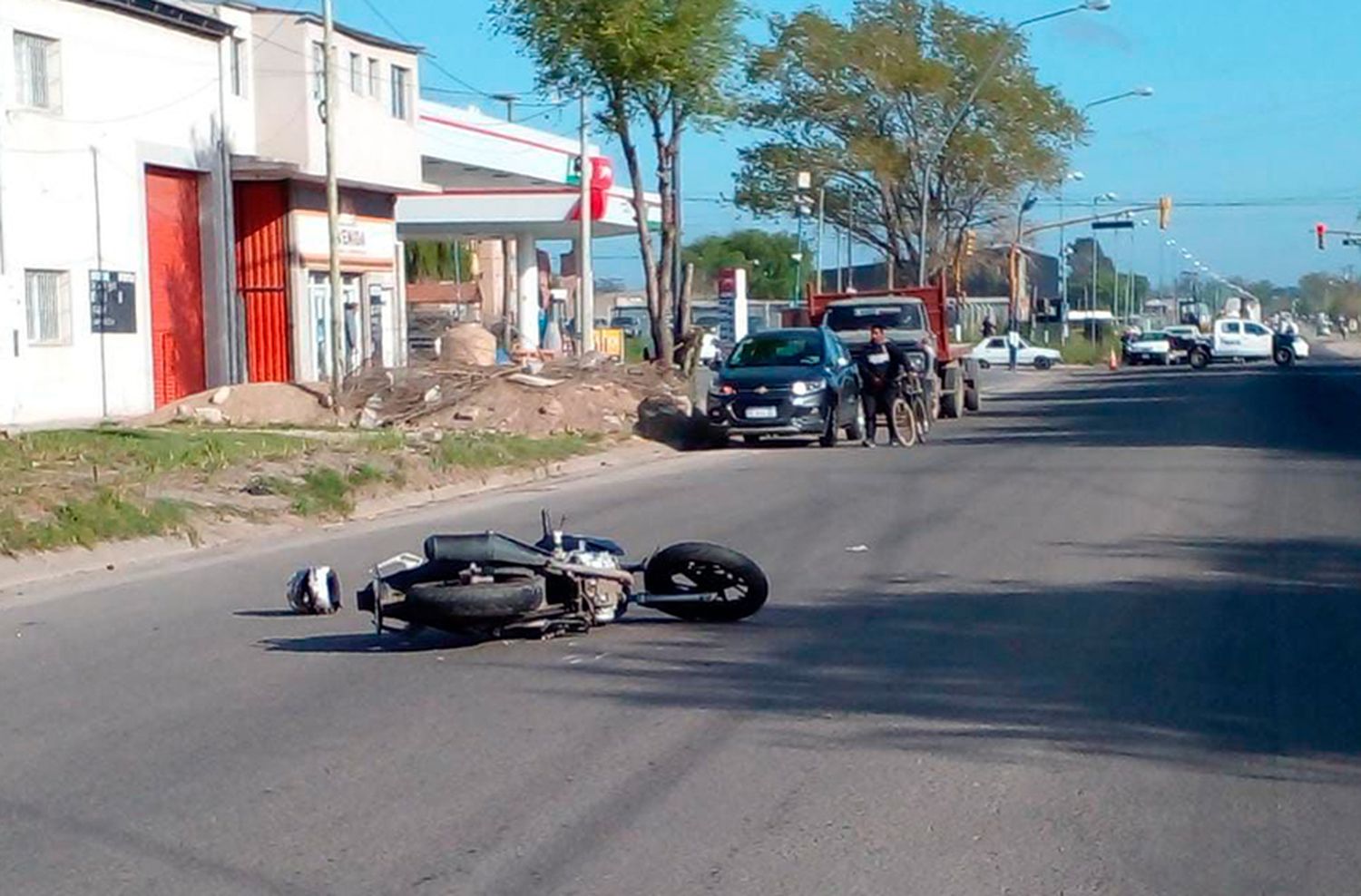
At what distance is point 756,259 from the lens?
477ft

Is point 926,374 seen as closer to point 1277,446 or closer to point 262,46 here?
point 1277,446

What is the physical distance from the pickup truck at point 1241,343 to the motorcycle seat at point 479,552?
71.1 metres

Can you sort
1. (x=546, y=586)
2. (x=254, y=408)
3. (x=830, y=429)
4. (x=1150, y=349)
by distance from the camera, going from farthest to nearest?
(x=1150, y=349)
(x=254, y=408)
(x=830, y=429)
(x=546, y=586)

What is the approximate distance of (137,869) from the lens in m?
7.14

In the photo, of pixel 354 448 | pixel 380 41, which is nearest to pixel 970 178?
pixel 380 41

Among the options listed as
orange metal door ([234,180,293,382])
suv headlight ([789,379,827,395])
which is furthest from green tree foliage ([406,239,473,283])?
suv headlight ([789,379,827,395])

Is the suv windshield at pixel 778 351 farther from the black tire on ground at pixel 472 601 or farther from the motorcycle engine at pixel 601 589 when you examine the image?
→ the black tire on ground at pixel 472 601

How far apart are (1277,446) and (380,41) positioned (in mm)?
23999

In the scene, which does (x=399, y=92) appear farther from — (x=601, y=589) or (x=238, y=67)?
(x=601, y=589)

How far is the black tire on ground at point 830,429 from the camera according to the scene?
99.5ft

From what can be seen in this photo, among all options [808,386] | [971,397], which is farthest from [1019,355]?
[808,386]

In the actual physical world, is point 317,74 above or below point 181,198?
above

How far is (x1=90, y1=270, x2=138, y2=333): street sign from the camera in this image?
3531 cm

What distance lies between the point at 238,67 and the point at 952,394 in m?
15.7
